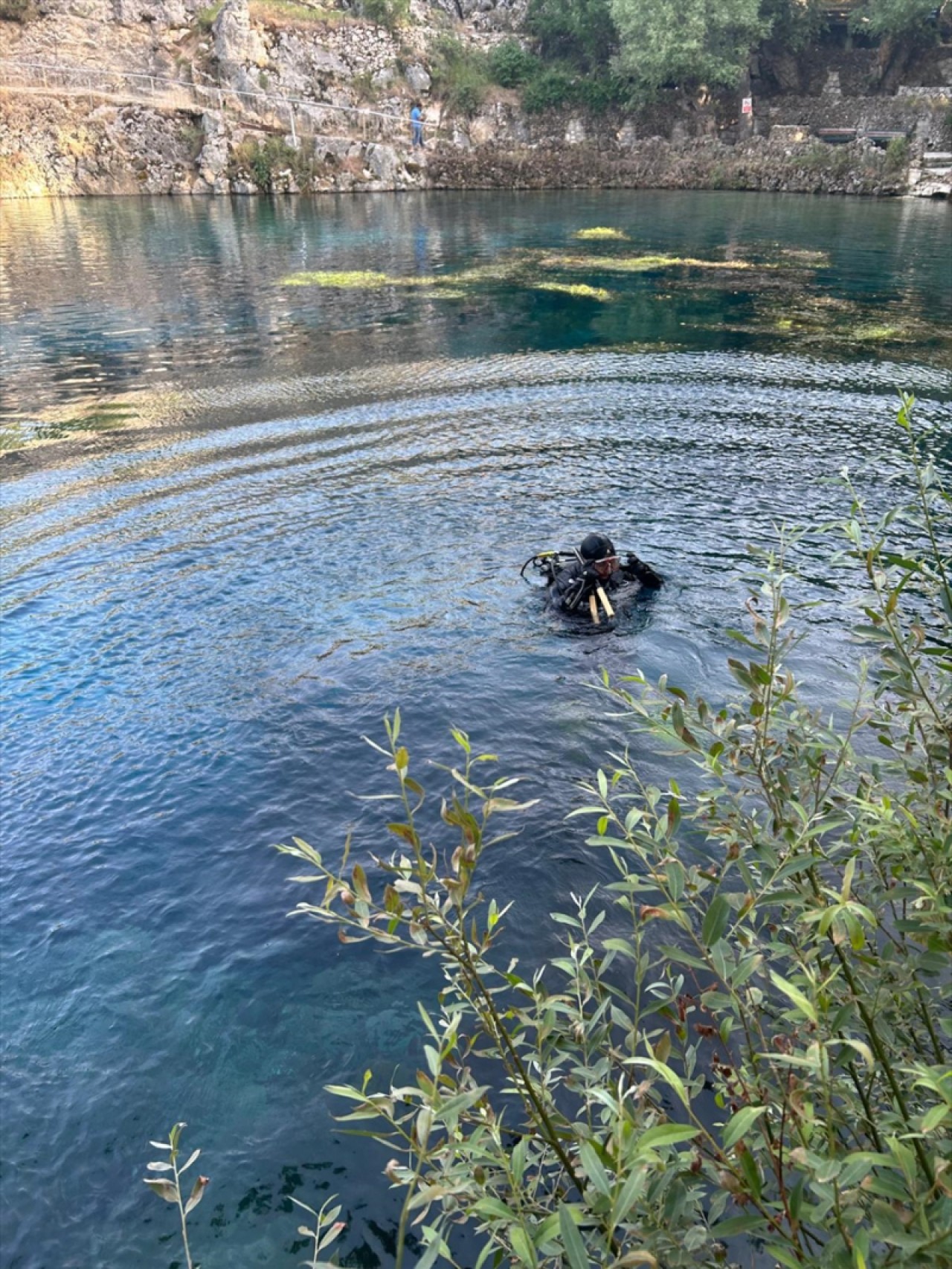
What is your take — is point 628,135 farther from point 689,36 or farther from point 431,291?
point 431,291

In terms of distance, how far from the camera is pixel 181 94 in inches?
2933

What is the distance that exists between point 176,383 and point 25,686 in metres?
16.2

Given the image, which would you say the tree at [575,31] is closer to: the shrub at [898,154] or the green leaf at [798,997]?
the shrub at [898,154]

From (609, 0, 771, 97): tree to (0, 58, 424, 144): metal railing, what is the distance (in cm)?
2368

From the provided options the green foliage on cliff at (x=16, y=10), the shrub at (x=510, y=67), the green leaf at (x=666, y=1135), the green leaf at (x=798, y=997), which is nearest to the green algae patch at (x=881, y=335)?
the green leaf at (x=798, y=997)

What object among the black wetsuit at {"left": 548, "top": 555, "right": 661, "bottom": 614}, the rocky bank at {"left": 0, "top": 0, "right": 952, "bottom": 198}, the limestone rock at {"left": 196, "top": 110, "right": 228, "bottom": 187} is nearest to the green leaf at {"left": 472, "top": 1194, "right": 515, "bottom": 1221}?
the black wetsuit at {"left": 548, "top": 555, "right": 661, "bottom": 614}

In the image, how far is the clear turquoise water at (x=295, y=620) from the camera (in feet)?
24.7

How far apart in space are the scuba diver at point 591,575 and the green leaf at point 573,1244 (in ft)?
36.4

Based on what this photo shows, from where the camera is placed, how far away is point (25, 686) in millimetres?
12781

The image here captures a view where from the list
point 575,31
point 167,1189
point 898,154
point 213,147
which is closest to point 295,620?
point 167,1189

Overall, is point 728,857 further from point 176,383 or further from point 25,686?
point 176,383

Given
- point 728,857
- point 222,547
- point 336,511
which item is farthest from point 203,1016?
point 336,511

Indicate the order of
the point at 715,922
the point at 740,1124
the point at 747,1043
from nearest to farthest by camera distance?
the point at 740,1124, the point at 715,922, the point at 747,1043

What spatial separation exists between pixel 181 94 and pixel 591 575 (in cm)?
8035
